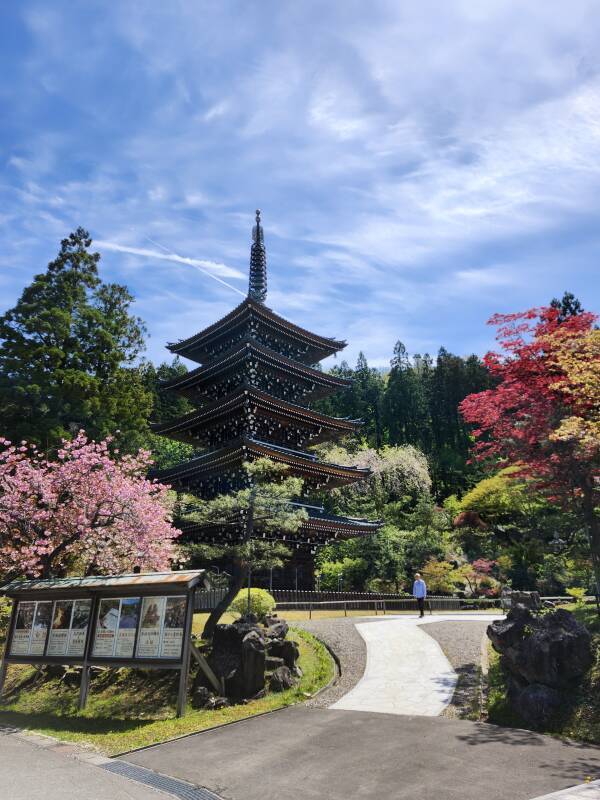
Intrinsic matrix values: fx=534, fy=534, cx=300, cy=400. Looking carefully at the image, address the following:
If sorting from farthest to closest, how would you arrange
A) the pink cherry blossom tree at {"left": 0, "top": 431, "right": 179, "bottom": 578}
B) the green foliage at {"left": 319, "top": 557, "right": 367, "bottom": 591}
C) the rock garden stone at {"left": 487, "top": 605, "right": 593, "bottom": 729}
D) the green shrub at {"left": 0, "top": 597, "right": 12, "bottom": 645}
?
the green foliage at {"left": 319, "top": 557, "right": 367, "bottom": 591}, the green shrub at {"left": 0, "top": 597, "right": 12, "bottom": 645}, the pink cherry blossom tree at {"left": 0, "top": 431, "right": 179, "bottom": 578}, the rock garden stone at {"left": 487, "top": 605, "right": 593, "bottom": 729}

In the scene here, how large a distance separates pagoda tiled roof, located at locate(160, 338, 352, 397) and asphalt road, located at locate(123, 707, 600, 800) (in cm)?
2014

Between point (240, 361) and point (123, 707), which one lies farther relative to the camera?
point (240, 361)

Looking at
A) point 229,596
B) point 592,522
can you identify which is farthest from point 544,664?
point 229,596

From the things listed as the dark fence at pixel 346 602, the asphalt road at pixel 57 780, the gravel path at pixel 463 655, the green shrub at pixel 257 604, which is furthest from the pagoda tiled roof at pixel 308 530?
the asphalt road at pixel 57 780

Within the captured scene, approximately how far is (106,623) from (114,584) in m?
1.03

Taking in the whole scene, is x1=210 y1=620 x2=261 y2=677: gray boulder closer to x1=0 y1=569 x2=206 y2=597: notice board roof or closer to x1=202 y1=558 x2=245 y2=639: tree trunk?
x1=0 y1=569 x2=206 y2=597: notice board roof

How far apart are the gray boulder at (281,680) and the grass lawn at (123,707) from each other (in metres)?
0.19

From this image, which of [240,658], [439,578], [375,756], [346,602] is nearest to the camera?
[375,756]

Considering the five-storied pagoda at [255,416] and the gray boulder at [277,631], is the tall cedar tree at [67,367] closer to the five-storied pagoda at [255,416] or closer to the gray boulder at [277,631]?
the five-storied pagoda at [255,416]

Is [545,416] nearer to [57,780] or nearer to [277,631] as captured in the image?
[277,631]

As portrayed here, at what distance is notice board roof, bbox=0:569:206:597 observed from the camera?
35.7ft

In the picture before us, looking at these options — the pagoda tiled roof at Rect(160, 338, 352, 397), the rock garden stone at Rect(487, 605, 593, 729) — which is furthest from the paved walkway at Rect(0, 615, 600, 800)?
the pagoda tiled roof at Rect(160, 338, 352, 397)

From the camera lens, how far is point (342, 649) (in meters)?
14.7

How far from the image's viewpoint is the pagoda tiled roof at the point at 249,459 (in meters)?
25.2
